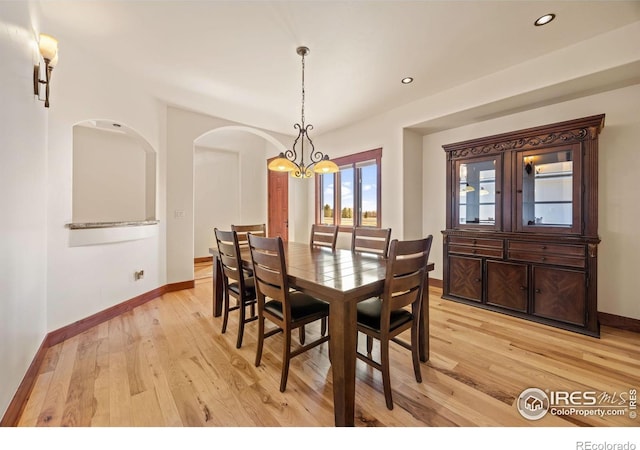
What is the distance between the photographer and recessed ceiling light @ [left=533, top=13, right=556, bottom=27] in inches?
78.0

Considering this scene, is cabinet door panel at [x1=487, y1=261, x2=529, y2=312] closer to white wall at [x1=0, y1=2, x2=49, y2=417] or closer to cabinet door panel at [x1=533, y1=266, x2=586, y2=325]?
cabinet door panel at [x1=533, y1=266, x2=586, y2=325]

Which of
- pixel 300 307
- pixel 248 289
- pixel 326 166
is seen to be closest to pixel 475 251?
pixel 326 166

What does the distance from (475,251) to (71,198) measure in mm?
4291

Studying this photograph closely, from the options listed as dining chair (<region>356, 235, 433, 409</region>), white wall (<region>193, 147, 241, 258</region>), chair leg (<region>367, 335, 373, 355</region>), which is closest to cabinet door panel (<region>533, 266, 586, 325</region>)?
dining chair (<region>356, 235, 433, 409</region>)

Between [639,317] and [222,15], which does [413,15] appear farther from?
[639,317]

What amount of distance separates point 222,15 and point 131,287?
9.80ft

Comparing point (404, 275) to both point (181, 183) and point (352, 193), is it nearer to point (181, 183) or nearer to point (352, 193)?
point (352, 193)

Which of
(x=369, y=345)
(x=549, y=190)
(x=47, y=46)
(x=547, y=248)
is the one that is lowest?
(x=369, y=345)

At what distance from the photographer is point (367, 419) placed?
1452mm

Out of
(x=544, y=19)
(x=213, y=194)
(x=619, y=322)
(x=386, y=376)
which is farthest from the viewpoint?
(x=213, y=194)

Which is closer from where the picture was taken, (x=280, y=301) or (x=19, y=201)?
(x=19, y=201)

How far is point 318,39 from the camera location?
229cm

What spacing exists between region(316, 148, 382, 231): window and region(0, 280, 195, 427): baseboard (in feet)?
8.75

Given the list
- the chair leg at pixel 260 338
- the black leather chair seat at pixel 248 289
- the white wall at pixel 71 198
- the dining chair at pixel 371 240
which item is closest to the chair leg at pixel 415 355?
the dining chair at pixel 371 240
